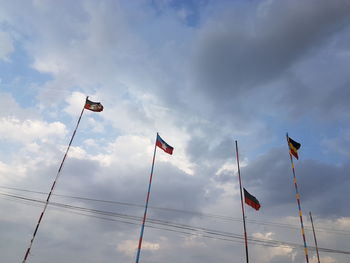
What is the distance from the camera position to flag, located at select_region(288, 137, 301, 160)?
128 feet

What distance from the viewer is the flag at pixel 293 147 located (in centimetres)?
3903

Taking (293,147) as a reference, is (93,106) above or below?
above

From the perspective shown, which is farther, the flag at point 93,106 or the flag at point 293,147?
the flag at point 93,106

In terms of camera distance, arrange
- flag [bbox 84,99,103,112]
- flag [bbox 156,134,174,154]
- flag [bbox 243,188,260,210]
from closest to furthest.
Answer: flag [bbox 243,188,260,210], flag [bbox 156,134,174,154], flag [bbox 84,99,103,112]

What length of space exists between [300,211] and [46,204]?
117ft

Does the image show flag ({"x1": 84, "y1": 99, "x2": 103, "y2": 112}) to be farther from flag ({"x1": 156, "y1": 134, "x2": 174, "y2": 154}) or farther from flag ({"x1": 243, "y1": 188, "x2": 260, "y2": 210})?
flag ({"x1": 243, "y1": 188, "x2": 260, "y2": 210})

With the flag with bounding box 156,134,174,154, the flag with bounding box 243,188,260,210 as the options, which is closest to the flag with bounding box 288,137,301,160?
the flag with bounding box 243,188,260,210

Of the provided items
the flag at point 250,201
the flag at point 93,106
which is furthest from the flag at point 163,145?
the flag at point 250,201

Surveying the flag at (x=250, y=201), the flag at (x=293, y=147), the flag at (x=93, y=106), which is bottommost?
the flag at (x=250, y=201)

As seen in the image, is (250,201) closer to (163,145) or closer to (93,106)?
(163,145)

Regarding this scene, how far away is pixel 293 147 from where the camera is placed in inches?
1564

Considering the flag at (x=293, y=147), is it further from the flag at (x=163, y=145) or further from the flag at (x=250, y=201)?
the flag at (x=163, y=145)

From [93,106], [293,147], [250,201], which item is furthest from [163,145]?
[293,147]

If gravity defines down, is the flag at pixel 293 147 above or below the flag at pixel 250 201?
above
